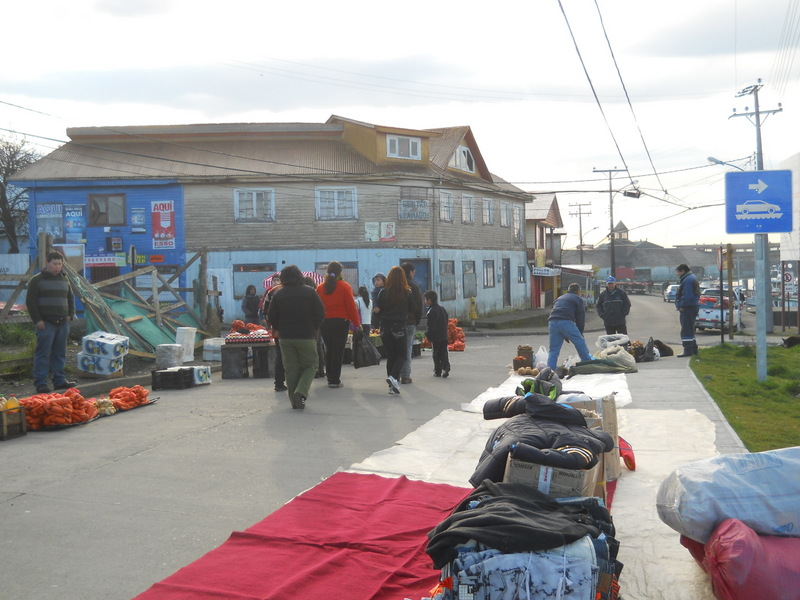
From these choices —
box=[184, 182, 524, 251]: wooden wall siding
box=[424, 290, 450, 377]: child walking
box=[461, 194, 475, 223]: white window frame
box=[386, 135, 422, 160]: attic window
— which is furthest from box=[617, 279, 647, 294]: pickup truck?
box=[424, 290, 450, 377]: child walking

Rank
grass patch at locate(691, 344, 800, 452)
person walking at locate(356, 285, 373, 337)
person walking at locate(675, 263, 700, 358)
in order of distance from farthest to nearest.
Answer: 1. person walking at locate(356, 285, 373, 337)
2. person walking at locate(675, 263, 700, 358)
3. grass patch at locate(691, 344, 800, 452)

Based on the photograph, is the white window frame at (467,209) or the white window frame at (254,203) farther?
the white window frame at (467,209)

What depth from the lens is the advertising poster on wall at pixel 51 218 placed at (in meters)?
33.6

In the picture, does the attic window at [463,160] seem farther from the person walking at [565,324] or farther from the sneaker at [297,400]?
the sneaker at [297,400]

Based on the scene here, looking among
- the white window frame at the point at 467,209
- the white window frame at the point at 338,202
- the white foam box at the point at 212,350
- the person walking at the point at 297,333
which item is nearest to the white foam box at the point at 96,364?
the white foam box at the point at 212,350

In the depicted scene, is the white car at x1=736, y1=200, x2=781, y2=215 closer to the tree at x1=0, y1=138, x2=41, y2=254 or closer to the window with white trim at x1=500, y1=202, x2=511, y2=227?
the window with white trim at x1=500, y1=202, x2=511, y2=227

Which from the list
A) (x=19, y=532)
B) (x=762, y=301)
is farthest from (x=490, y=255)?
(x=19, y=532)

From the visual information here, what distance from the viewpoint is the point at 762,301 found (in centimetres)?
1189

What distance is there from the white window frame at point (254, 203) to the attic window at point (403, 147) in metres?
5.86

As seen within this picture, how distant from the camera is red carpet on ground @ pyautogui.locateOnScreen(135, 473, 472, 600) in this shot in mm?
4148

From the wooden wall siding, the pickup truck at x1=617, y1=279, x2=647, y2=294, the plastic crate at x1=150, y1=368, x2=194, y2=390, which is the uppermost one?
the wooden wall siding

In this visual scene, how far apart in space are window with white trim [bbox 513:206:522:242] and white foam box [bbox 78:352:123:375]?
113 feet

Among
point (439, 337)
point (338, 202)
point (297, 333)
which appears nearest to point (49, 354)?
point (297, 333)

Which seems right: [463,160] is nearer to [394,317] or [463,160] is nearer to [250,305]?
[250,305]
